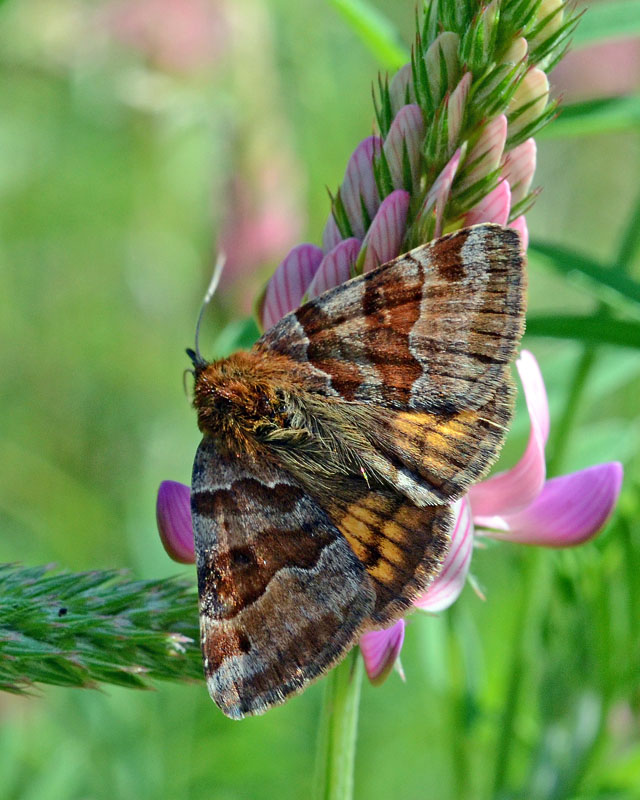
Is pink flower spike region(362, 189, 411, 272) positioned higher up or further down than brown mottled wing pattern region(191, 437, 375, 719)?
higher up

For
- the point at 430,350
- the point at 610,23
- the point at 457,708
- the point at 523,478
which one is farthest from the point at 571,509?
the point at 610,23

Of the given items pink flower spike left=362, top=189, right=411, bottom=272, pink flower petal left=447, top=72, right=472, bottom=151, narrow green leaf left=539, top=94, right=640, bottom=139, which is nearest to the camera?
pink flower petal left=447, top=72, right=472, bottom=151

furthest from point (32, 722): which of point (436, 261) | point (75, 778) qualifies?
point (436, 261)

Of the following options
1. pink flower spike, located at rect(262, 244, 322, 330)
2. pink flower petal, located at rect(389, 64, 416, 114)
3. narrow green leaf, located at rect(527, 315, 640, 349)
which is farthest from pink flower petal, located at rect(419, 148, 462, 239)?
narrow green leaf, located at rect(527, 315, 640, 349)

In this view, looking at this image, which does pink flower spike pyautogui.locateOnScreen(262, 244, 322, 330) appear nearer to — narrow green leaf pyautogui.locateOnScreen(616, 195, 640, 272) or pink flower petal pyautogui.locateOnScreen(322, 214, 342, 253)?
pink flower petal pyautogui.locateOnScreen(322, 214, 342, 253)

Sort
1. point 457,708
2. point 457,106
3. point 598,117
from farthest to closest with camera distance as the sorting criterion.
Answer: point 457,708, point 598,117, point 457,106

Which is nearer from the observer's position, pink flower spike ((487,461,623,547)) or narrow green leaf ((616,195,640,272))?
pink flower spike ((487,461,623,547))

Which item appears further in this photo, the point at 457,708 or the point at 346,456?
the point at 457,708

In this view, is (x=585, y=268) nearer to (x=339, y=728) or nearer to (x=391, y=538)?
(x=391, y=538)

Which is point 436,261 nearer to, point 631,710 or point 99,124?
point 631,710
